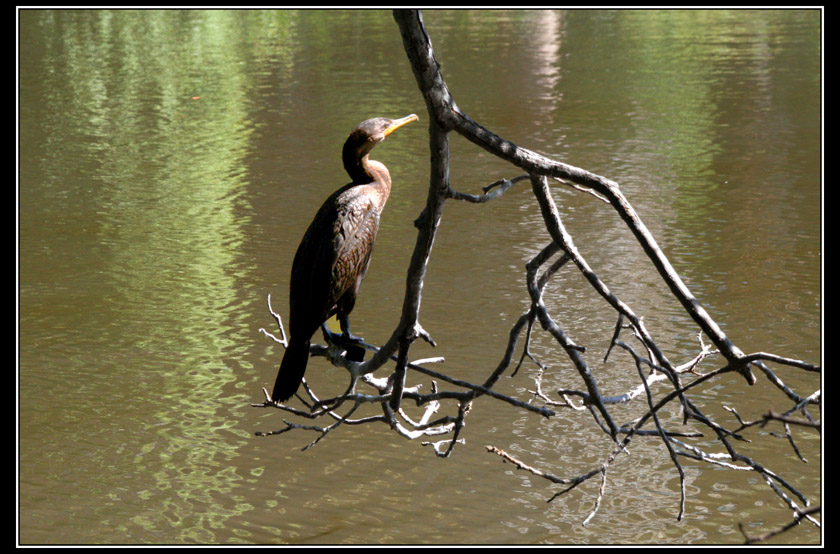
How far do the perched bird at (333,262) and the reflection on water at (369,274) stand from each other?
1646mm

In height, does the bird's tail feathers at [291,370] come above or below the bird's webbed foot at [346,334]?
below

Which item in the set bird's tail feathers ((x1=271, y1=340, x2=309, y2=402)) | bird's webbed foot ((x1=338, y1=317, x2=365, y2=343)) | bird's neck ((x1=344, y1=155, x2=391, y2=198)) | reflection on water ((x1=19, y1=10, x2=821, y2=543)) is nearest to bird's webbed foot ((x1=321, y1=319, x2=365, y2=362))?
bird's webbed foot ((x1=338, y1=317, x2=365, y2=343))

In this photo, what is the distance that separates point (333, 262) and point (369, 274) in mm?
4445

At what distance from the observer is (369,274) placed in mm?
7992

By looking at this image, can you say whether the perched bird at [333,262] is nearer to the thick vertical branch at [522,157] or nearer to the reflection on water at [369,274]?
the thick vertical branch at [522,157]

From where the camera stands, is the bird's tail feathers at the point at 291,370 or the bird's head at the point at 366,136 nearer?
the bird's tail feathers at the point at 291,370

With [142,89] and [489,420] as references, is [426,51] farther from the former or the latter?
[142,89]

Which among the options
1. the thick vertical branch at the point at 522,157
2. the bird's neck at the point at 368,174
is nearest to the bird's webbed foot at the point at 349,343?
the bird's neck at the point at 368,174

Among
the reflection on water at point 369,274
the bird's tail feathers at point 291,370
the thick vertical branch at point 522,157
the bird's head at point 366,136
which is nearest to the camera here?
the thick vertical branch at point 522,157

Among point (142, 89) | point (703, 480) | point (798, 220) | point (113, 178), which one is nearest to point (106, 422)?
point (703, 480)

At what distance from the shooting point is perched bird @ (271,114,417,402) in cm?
350

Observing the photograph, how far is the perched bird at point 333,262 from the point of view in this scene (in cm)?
350

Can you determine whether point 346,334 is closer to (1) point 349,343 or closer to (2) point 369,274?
(1) point 349,343
